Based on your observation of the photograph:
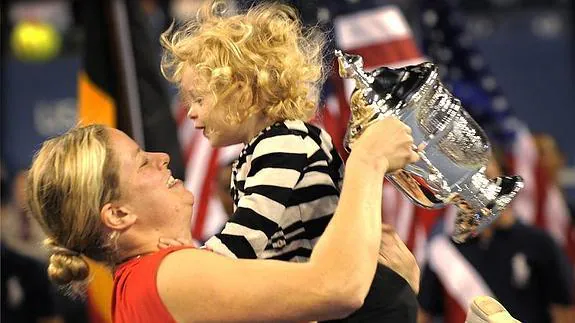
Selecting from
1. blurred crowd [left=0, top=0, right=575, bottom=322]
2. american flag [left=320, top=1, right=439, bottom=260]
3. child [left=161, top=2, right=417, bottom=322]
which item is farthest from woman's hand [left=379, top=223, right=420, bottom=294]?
american flag [left=320, top=1, right=439, bottom=260]

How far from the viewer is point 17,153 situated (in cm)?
752

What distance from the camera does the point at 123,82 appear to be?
4.53m

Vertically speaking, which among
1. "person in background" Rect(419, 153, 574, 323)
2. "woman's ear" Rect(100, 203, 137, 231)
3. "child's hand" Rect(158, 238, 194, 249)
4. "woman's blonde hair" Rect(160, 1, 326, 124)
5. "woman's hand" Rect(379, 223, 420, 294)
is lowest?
"person in background" Rect(419, 153, 574, 323)

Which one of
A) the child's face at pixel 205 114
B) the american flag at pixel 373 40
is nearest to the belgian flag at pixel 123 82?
the american flag at pixel 373 40

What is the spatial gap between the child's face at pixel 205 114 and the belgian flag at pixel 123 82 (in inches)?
88.3

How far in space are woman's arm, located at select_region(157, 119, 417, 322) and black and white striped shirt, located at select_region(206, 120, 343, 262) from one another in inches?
4.8

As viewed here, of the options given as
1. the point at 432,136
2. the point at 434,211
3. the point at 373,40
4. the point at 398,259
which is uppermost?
the point at 432,136

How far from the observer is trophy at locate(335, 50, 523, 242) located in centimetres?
198

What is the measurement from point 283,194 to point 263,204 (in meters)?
0.04

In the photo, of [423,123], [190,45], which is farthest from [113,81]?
[423,123]

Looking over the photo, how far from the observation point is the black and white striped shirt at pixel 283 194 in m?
2.04

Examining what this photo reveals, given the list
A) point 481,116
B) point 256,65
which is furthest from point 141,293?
point 481,116

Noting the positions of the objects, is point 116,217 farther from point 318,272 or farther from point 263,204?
point 318,272

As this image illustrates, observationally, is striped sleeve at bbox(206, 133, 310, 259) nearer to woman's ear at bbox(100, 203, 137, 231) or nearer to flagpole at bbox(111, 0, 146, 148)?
woman's ear at bbox(100, 203, 137, 231)
